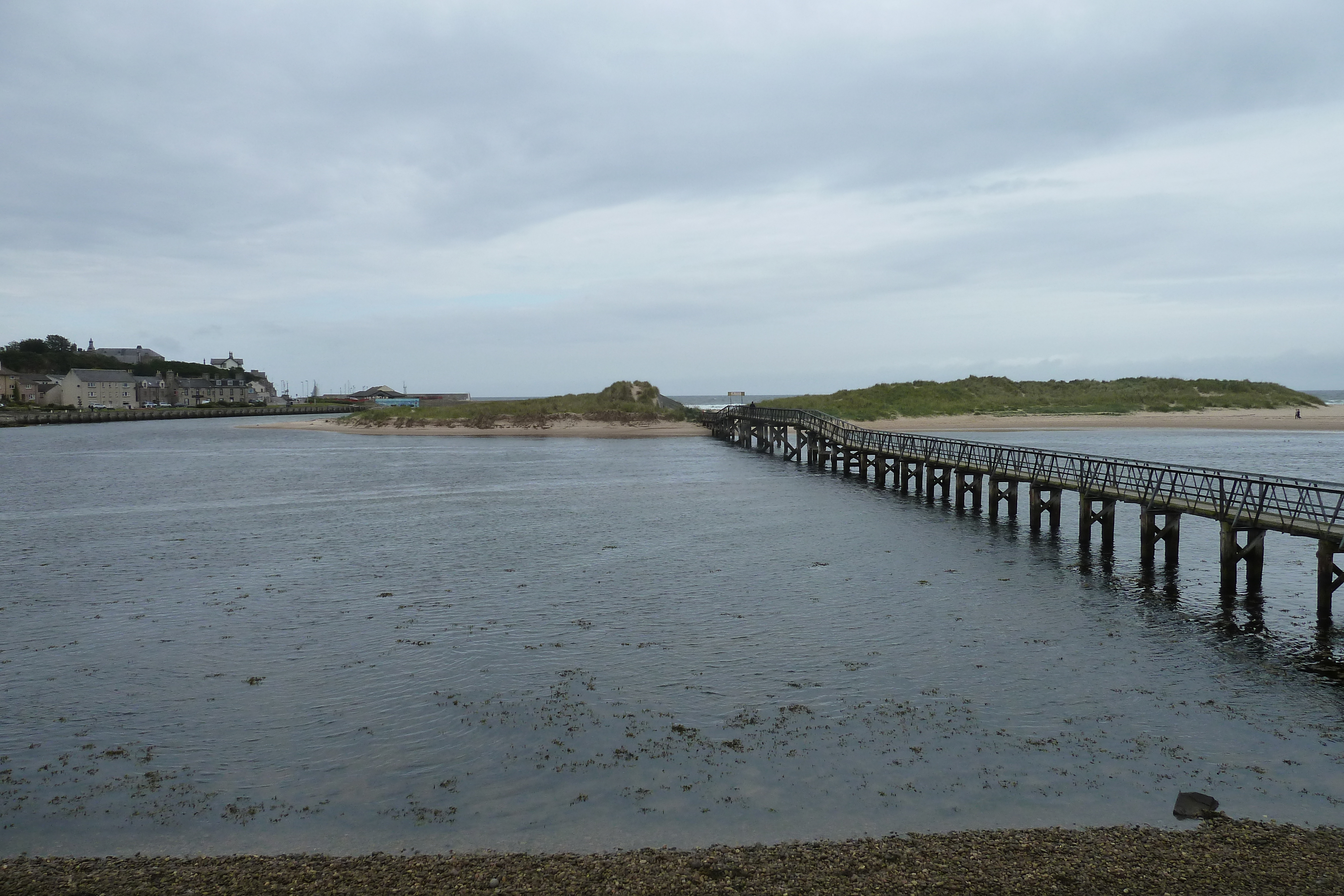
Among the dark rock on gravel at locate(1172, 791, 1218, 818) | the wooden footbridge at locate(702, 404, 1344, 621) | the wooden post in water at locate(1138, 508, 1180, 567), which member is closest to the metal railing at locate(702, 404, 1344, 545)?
the wooden footbridge at locate(702, 404, 1344, 621)

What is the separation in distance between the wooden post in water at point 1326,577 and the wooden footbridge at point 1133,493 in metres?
0.03

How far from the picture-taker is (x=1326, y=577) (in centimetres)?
2150

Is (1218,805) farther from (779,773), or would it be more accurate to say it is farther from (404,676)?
(404,676)

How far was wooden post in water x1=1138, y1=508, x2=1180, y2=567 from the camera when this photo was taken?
2767cm

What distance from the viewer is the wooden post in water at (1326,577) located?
69.5 feet

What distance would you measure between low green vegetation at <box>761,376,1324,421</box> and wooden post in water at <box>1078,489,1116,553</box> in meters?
85.2

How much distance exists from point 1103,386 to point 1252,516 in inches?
5662

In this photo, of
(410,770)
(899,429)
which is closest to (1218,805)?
(410,770)

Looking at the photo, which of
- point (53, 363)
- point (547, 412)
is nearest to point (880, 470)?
point (547, 412)

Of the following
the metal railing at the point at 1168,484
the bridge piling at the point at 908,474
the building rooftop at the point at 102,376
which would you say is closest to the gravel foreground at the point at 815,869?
the metal railing at the point at 1168,484

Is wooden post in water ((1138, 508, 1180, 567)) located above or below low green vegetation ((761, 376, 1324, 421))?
below

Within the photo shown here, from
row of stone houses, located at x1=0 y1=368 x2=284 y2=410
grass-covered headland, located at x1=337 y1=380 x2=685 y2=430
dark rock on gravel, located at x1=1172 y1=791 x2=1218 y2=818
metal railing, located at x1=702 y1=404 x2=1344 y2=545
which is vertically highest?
row of stone houses, located at x1=0 y1=368 x2=284 y2=410

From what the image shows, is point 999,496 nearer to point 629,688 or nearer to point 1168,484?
→ point 1168,484

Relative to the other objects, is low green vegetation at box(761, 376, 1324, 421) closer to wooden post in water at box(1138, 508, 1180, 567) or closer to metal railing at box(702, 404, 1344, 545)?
metal railing at box(702, 404, 1344, 545)
